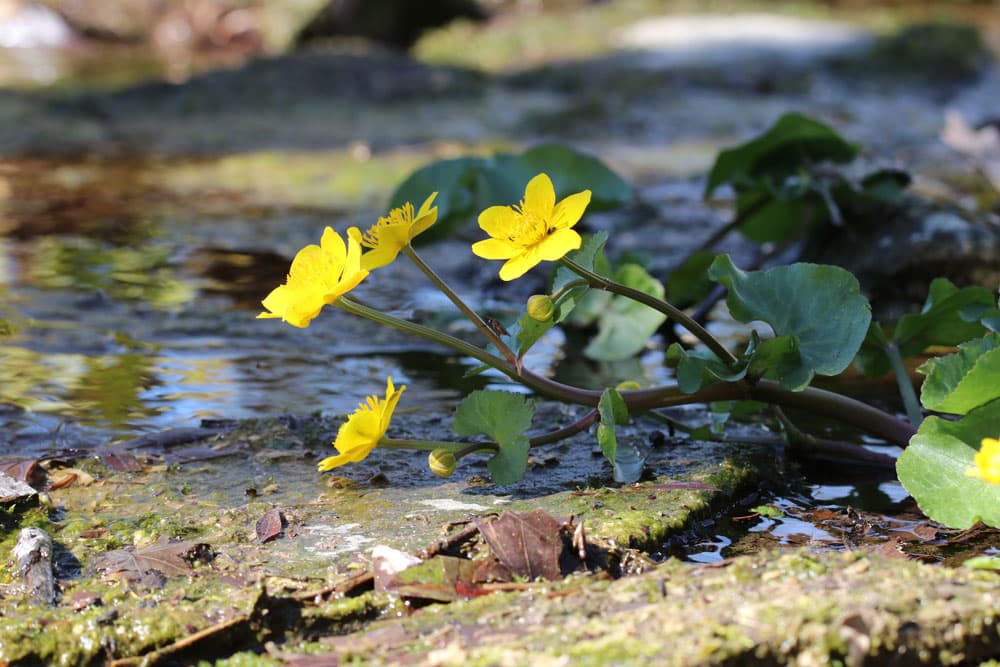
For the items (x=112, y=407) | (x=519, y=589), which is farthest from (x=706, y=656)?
(x=112, y=407)

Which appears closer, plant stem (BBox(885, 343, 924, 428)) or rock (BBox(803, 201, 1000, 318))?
plant stem (BBox(885, 343, 924, 428))

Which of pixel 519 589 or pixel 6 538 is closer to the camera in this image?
pixel 519 589

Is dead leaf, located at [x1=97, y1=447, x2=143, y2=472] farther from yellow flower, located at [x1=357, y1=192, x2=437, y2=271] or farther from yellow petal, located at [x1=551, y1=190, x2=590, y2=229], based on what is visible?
yellow petal, located at [x1=551, y1=190, x2=590, y2=229]

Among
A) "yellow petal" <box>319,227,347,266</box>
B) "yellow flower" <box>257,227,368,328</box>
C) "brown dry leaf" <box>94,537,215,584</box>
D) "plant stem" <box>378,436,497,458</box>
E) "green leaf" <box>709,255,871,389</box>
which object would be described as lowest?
"brown dry leaf" <box>94,537,215,584</box>

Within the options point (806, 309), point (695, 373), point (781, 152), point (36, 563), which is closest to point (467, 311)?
point (695, 373)

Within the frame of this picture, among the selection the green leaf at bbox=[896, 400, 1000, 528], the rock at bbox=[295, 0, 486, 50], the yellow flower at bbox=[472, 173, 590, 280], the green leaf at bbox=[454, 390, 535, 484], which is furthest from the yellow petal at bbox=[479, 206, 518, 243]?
the rock at bbox=[295, 0, 486, 50]

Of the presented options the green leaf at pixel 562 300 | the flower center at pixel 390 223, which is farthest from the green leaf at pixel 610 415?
the flower center at pixel 390 223

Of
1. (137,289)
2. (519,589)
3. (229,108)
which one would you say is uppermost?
(229,108)

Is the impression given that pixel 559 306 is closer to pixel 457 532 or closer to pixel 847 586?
pixel 457 532
